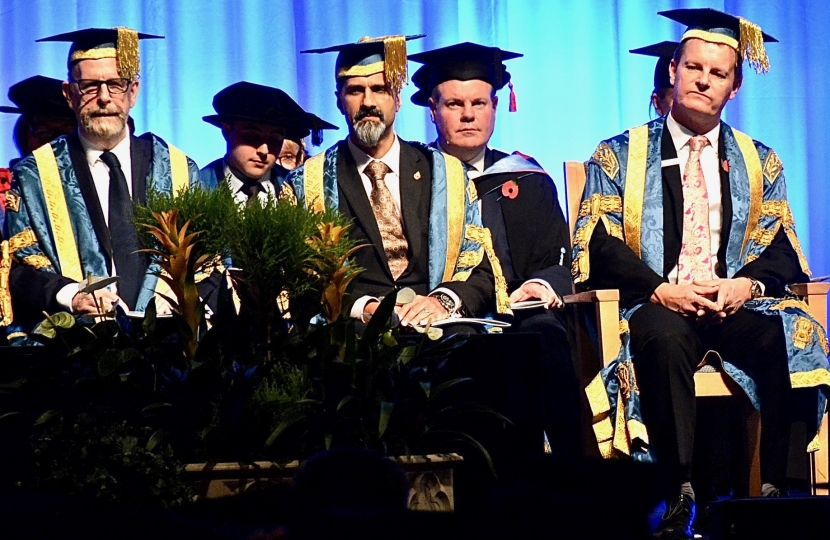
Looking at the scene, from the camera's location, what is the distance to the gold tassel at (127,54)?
13.1 feet

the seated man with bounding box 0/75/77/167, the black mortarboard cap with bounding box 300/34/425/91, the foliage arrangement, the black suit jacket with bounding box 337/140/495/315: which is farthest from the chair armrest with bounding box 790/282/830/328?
the seated man with bounding box 0/75/77/167

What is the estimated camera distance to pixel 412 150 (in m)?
4.11

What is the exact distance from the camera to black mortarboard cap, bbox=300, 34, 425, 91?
4.00 metres

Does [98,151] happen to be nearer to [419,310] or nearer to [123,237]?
[123,237]

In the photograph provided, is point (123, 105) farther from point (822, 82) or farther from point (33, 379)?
point (822, 82)

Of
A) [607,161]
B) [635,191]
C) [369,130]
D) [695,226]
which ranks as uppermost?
[369,130]

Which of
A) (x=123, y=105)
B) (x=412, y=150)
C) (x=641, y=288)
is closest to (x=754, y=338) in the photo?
(x=641, y=288)

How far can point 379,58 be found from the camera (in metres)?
4.02

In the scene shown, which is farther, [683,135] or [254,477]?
[683,135]

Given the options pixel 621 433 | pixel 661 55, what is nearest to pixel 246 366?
pixel 621 433

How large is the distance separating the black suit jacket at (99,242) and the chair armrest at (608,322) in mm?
1408

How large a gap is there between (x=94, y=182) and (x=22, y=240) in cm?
32

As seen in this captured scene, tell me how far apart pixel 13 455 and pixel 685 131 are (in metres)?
2.71

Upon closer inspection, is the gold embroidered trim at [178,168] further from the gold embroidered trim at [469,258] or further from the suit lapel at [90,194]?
the gold embroidered trim at [469,258]
